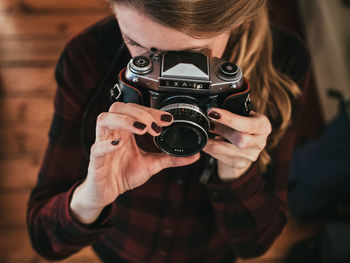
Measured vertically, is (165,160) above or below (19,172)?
above

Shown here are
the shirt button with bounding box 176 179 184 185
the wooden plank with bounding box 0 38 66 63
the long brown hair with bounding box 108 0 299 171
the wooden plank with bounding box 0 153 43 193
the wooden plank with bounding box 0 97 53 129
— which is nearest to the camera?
the long brown hair with bounding box 108 0 299 171

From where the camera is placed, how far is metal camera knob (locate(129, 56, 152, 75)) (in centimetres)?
48

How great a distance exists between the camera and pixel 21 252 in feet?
4.05

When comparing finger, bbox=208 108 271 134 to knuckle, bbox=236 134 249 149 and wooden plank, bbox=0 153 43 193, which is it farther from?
wooden plank, bbox=0 153 43 193

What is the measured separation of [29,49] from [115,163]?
1396 mm

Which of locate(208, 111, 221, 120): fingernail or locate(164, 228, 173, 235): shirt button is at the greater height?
locate(208, 111, 221, 120): fingernail

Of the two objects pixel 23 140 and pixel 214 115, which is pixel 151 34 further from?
pixel 23 140

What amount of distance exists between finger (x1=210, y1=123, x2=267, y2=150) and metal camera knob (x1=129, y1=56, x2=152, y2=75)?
145mm

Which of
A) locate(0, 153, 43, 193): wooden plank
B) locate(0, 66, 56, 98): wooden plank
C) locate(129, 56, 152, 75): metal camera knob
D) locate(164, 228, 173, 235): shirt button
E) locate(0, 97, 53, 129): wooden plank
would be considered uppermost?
locate(129, 56, 152, 75): metal camera knob

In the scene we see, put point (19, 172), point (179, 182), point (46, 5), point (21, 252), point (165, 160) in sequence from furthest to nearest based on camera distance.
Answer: point (46, 5) < point (19, 172) < point (21, 252) < point (179, 182) < point (165, 160)

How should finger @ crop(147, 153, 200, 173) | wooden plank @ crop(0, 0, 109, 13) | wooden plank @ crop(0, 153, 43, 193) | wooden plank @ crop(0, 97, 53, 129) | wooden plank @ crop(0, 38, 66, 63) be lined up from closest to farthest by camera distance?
finger @ crop(147, 153, 200, 173), wooden plank @ crop(0, 153, 43, 193), wooden plank @ crop(0, 97, 53, 129), wooden plank @ crop(0, 38, 66, 63), wooden plank @ crop(0, 0, 109, 13)

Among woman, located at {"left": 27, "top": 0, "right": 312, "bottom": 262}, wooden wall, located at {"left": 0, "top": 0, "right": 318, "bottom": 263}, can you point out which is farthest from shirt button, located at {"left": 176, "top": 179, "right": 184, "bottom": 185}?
wooden wall, located at {"left": 0, "top": 0, "right": 318, "bottom": 263}

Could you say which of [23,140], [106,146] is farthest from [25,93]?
[106,146]

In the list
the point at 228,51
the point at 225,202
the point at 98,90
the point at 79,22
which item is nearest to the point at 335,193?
the point at 225,202
